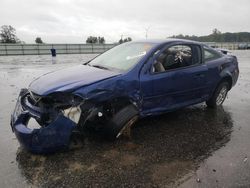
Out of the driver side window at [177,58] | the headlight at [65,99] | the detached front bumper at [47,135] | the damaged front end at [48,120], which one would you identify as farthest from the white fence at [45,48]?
the detached front bumper at [47,135]

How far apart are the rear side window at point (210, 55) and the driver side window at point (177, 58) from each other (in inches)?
10.3

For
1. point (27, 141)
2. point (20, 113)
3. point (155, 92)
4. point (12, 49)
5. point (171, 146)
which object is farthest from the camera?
point (12, 49)

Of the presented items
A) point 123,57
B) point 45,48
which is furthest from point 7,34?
point 123,57

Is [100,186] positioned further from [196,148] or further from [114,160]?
[196,148]

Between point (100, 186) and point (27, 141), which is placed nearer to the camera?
point (100, 186)

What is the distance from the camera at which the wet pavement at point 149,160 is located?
3123mm

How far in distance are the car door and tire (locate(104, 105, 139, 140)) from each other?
45 centimetres

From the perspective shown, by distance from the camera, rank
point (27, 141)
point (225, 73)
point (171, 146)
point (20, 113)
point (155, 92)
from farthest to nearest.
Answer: point (225, 73) < point (155, 92) < point (171, 146) < point (20, 113) < point (27, 141)

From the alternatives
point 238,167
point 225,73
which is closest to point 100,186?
point 238,167

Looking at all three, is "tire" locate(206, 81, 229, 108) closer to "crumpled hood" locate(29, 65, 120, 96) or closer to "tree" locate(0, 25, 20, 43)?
"crumpled hood" locate(29, 65, 120, 96)

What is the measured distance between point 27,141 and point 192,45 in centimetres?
Result: 366

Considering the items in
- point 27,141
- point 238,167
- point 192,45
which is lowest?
point 238,167

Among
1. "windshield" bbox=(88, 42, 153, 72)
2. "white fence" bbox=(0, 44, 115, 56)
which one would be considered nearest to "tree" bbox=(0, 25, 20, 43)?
"white fence" bbox=(0, 44, 115, 56)

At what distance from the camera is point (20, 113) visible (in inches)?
148
